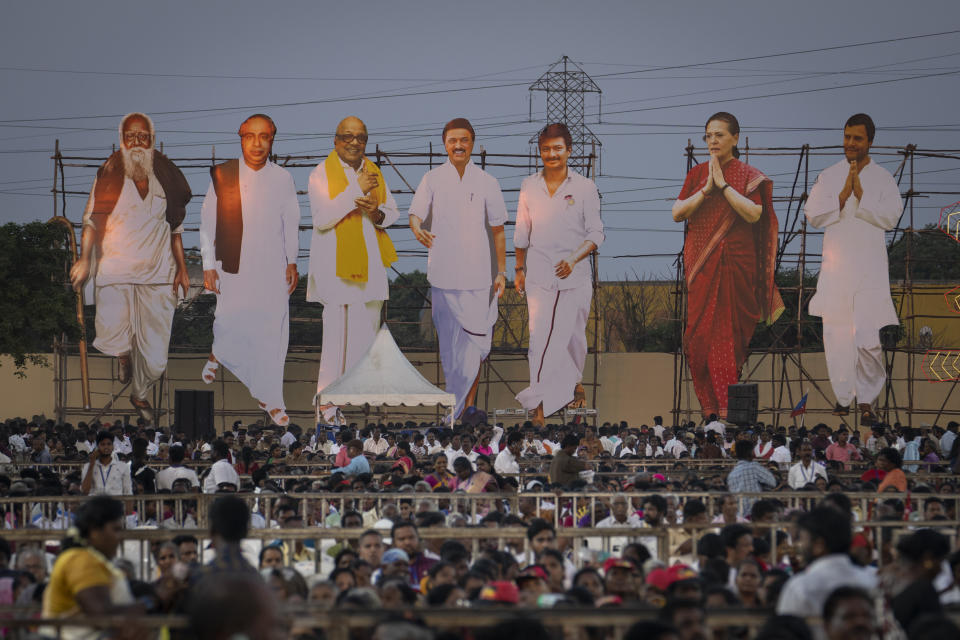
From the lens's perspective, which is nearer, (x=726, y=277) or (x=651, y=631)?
(x=651, y=631)

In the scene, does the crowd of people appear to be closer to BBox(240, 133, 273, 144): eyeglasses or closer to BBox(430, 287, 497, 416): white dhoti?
BBox(430, 287, 497, 416): white dhoti

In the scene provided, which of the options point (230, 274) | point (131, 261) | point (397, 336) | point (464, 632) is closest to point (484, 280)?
point (230, 274)

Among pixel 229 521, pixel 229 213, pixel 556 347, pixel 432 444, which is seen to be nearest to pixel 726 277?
pixel 556 347

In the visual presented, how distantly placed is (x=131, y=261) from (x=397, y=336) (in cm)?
2197

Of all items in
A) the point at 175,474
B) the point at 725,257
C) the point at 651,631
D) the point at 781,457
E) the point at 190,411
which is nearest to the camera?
the point at 651,631

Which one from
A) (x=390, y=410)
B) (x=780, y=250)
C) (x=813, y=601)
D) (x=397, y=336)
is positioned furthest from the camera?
(x=397, y=336)

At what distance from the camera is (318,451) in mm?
22906

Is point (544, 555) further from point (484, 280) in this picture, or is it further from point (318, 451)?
point (484, 280)

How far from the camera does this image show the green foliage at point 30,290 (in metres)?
28.0

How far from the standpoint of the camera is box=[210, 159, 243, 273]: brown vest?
31.2m

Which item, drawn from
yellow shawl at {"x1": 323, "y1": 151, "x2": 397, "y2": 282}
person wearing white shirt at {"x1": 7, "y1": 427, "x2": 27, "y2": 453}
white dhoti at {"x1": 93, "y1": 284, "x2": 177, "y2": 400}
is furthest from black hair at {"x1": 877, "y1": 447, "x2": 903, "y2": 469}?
white dhoti at {"x1": 93, "y1": 284, "x2": 177, "y2": 400}

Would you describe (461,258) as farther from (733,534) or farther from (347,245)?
(733,534)

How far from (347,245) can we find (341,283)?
3.04 ft

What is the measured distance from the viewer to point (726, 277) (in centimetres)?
3130
